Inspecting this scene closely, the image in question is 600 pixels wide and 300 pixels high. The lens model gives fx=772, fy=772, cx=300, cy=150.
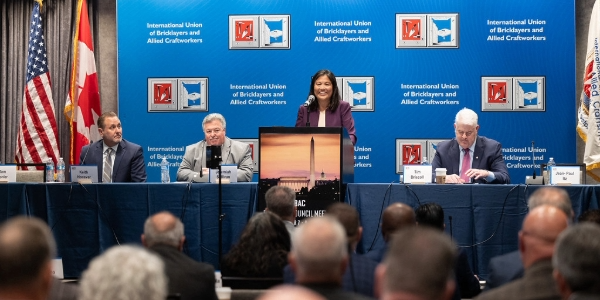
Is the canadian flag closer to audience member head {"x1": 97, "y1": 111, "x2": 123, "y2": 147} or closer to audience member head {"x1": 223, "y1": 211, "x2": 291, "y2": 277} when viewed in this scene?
audience member head {"x1": 97, "y1": 111, "x2": 123, "y2": 147}

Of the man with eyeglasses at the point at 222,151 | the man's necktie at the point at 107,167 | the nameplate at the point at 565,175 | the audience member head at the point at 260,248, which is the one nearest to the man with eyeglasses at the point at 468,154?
the nameplate at the point at 565,175

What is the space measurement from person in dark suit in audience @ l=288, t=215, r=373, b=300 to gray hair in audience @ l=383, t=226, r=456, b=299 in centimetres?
31

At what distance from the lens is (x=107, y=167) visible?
6887 millimetres

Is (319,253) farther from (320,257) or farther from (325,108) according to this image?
(325,108)

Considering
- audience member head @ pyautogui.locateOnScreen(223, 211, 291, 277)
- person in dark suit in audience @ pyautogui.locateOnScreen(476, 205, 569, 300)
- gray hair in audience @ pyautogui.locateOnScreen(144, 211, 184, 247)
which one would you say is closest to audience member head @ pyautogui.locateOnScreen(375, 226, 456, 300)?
person in dark suit in audience @ pyautogui.locateOnScreen(476, 205, 569, 300)

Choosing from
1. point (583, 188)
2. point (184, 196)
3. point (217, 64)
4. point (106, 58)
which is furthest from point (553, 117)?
point (106, 58)

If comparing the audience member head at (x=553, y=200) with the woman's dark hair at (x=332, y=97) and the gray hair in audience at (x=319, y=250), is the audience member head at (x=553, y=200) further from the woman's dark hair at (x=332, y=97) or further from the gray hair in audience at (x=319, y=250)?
the woman's dark hair at (x=332, y=97)

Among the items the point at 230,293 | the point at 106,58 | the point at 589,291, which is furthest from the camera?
the point at 106,58

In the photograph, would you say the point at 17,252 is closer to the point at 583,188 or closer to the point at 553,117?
the point at 583,188

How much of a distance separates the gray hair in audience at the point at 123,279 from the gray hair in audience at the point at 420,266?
0.59 metres

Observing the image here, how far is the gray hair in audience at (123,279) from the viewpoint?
1.93 m

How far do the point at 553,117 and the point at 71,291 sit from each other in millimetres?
6104

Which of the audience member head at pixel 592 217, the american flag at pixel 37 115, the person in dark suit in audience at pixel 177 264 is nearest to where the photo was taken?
the person in dark suit in audience at pixel 177 264

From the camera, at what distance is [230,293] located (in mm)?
3219
